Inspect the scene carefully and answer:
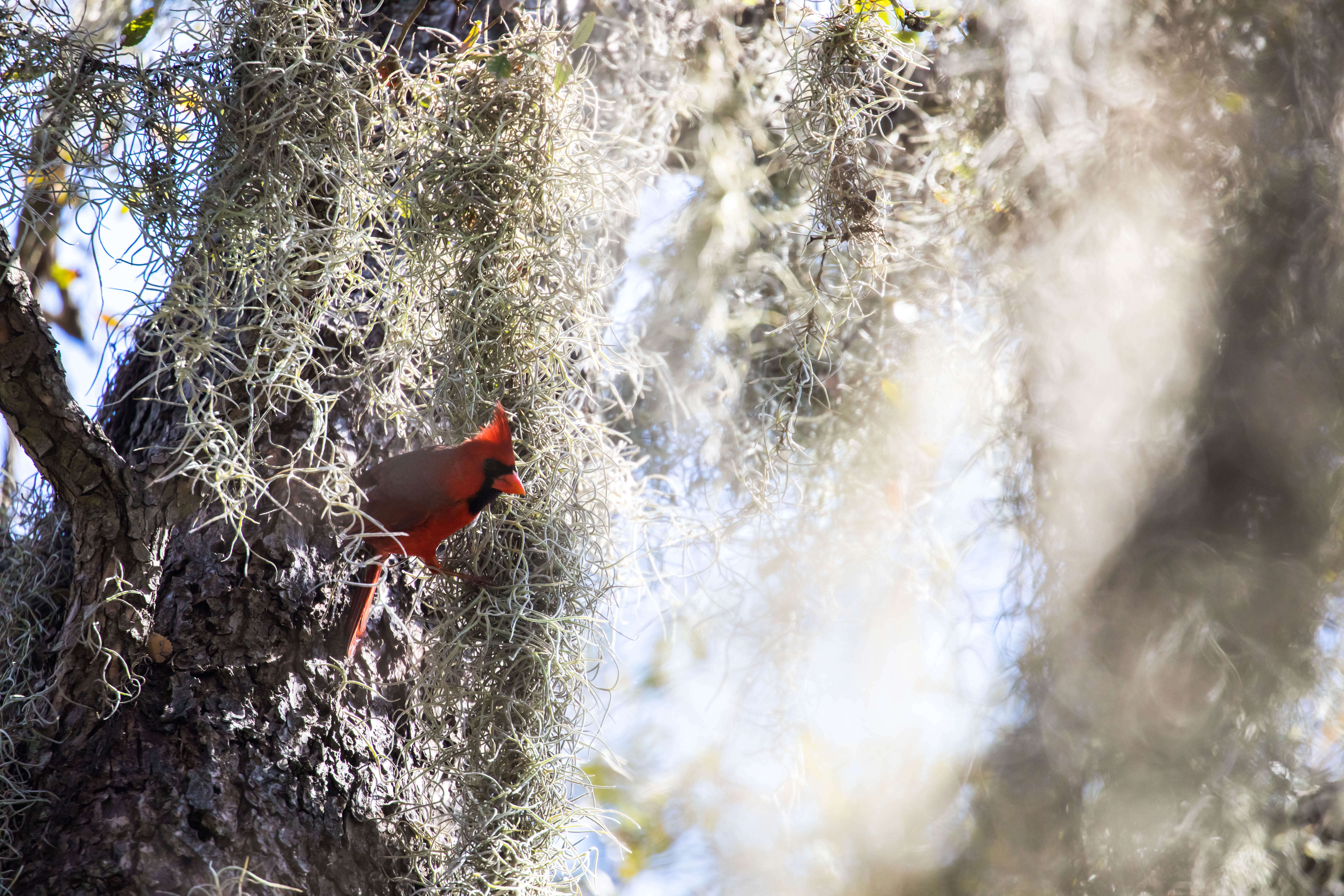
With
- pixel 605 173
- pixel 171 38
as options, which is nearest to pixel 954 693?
pixel 605 173

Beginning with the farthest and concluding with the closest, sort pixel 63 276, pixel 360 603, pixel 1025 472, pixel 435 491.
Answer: pixel 63 276 → pixel 1025 472 → pixel 360 603 → pixel 435 491

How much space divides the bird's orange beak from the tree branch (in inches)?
21.4

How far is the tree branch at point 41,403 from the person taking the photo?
116cm

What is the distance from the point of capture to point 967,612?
1.87 meters

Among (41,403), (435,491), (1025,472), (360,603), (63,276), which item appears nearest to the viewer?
(41,403)

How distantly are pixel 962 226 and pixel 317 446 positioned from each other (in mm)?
1466

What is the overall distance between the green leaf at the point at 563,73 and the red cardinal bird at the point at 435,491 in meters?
0.53

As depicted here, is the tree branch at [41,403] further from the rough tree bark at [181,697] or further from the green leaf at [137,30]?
the green leaf at [137,30]

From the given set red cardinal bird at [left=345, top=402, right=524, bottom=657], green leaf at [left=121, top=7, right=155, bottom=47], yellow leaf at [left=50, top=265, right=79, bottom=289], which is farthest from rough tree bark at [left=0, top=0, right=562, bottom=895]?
yellow leaf at [left=50, top=265, right=79, bottom=289]

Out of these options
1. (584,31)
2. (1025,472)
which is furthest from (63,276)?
(1025,472)

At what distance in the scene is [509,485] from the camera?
135cm

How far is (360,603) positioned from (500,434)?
1.23ft

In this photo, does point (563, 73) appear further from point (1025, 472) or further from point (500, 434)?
point (1025, 472)

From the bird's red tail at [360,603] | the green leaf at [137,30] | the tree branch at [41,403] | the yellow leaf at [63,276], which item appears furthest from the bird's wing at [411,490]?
the yellow leaf at [63,276]
